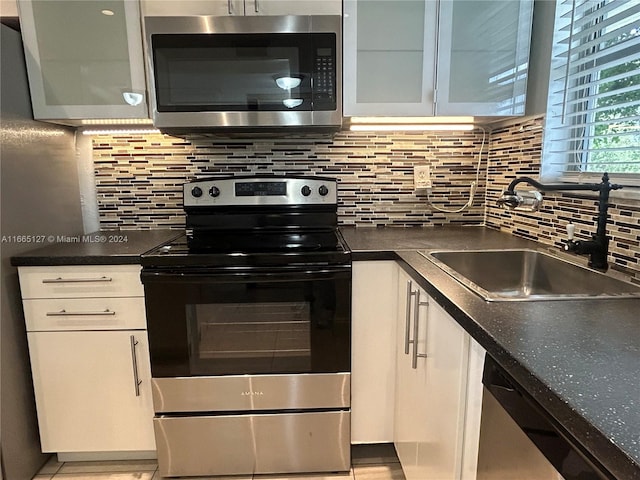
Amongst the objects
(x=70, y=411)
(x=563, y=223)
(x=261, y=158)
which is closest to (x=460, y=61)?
(x=563, y=223)

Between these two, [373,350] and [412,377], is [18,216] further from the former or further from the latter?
[412,377]

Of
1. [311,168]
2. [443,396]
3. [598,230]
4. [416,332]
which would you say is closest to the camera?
[443,396]

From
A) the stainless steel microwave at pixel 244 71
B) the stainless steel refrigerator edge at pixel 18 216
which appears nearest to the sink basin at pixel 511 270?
the stainless steel microwave at pixel 244 71

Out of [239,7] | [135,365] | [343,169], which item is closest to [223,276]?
[135,365]

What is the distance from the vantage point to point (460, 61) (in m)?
1.55

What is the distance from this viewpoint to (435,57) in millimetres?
1542

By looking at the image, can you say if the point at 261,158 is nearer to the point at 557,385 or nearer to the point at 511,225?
the point at 511,225

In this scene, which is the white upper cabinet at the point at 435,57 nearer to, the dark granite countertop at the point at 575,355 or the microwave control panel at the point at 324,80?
the microwave control panel at the point at 324,80

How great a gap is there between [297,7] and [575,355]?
1.46 meters

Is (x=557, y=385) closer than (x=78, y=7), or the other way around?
(x=557, y=385)

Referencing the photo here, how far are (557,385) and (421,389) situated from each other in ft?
2.32

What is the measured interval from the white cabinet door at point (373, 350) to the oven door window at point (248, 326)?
61 millimetres

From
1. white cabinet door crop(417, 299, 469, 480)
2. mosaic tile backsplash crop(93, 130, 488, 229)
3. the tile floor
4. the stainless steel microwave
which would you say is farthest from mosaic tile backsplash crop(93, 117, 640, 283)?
the tile floor

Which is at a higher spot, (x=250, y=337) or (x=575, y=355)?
(x=575, y=355)
